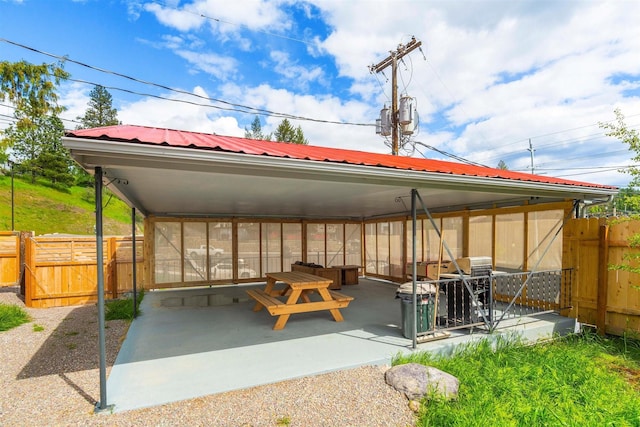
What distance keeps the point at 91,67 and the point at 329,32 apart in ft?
26.5

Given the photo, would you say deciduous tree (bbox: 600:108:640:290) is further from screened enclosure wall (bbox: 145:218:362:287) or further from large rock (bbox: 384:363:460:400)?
screened enclosure wall (bbox: 145:218:362:287)

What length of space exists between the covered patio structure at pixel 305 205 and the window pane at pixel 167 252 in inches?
1.1

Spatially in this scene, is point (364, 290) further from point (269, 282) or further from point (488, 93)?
point (488, 93)

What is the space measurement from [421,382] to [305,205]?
16.1ft

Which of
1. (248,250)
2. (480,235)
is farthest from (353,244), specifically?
(480,235)

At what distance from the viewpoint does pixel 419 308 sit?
4.37 meters

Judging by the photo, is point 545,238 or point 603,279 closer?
point 603,279

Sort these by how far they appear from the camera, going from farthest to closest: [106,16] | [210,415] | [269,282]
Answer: [106,16] < [269,282] < [210,415]

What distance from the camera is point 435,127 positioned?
1712 centimetres

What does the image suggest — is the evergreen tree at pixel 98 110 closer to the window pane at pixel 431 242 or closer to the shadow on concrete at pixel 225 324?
the shadow on concrete at pixel 225 324

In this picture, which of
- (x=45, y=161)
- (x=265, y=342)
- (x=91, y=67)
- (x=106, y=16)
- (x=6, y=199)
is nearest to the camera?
(x=265, y=342)

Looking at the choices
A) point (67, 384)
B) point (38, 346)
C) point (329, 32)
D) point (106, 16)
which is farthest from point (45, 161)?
point (67, 384)

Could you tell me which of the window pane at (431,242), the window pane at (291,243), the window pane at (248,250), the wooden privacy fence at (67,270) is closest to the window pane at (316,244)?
the window pane at (291,243)

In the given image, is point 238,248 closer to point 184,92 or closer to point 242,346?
point 184,92
